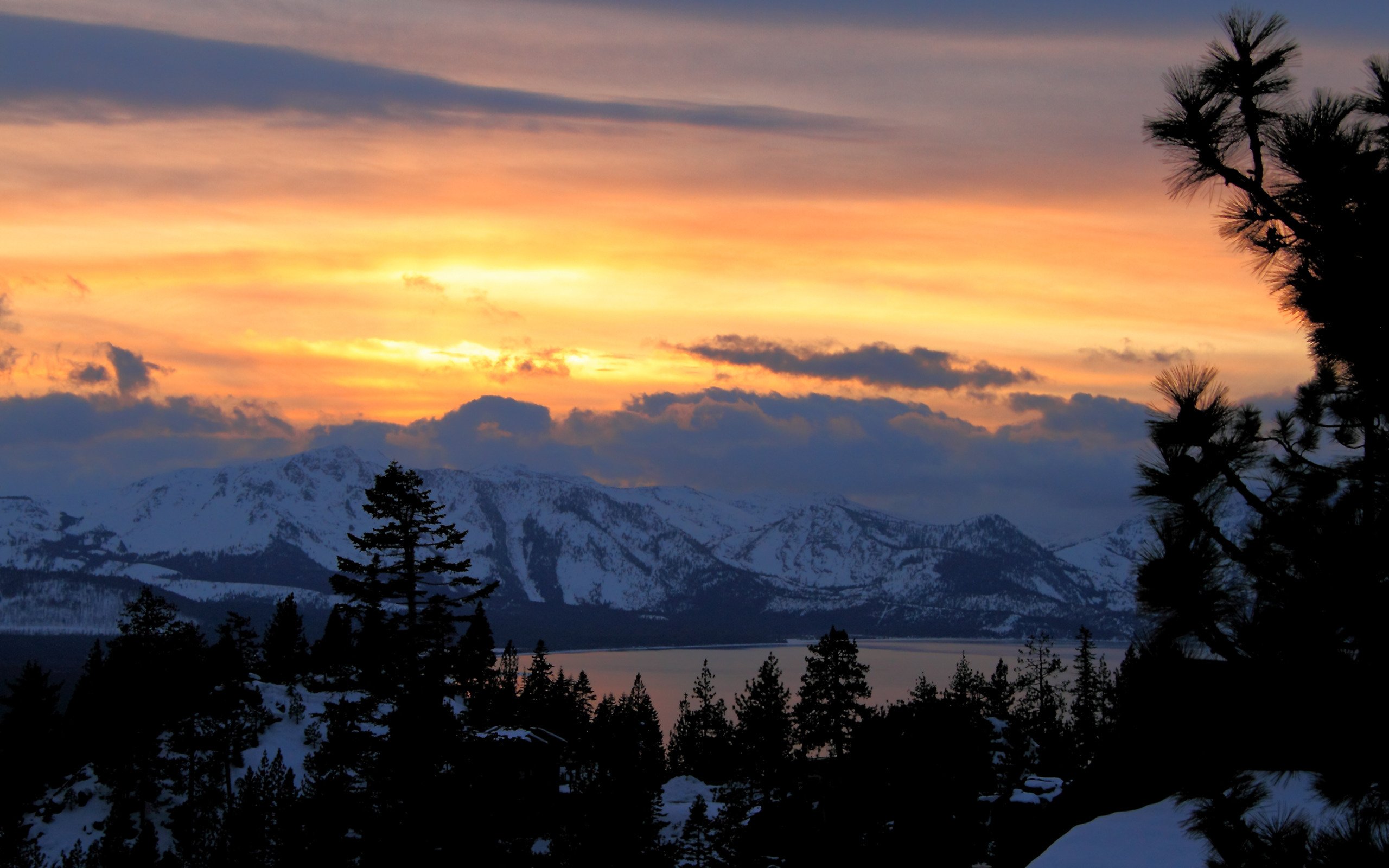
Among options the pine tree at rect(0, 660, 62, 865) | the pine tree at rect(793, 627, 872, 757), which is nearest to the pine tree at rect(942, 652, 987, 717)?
the pine tree at rect(793, 627, 872, 757)

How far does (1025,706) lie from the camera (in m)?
104

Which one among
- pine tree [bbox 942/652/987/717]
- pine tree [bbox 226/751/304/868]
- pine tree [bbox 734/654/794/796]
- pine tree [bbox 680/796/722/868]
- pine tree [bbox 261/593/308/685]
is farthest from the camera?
pine tree [bbox 261/593/308/685]

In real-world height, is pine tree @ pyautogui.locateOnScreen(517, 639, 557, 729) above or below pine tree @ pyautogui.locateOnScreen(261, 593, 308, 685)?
below

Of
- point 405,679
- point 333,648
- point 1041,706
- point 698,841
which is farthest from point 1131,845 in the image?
point 1041,706

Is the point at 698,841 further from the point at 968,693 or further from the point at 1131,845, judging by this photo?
the point at 968,693

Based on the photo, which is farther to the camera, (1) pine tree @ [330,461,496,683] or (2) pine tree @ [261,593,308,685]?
(2) pine tree @ [261,593,308,685]

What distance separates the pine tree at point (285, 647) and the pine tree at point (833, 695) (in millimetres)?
38225

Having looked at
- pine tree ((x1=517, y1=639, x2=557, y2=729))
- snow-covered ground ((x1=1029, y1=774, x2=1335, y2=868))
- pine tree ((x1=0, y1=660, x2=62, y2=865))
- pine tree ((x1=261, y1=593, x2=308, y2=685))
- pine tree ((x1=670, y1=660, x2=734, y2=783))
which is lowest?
pine tree ((x1=670, y1=660, x2=734, y2=783))

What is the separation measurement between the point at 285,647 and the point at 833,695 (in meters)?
50.4

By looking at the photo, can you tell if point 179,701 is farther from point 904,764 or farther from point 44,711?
point 904,764

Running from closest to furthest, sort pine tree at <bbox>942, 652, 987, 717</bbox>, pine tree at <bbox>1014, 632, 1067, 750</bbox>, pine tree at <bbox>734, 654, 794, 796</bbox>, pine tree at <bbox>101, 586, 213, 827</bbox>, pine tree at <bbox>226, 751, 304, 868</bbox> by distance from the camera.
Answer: pine tree at <bbox>226, 751, 304, 868</bbox> < pine tree at <bbox>101, 586, 213, 827</bbox> < pine tree at <bbox>942, 652, 987, 717</bbox> < pine tree at <bbox>734, 654, 794, 796</bbox> < pine tree at <bbox>1014, 632, 1067, 750</bbox>

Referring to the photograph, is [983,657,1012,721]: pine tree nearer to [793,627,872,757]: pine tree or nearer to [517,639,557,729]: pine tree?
[793,627,872,757]: pine tree

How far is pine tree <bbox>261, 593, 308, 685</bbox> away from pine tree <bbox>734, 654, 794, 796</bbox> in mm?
34802

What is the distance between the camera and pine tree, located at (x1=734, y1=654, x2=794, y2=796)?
81062 millimetres
